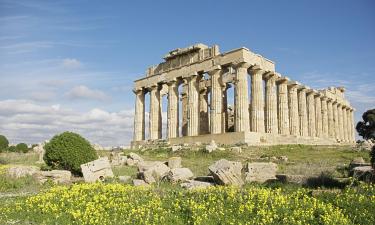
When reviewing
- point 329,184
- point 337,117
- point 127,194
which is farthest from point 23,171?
point 337,117

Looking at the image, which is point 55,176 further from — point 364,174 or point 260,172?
point 364,174

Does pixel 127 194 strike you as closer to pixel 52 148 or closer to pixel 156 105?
pixel 52 148

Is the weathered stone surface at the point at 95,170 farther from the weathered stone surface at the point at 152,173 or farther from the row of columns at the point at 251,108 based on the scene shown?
the row of columns at the point at 251,108

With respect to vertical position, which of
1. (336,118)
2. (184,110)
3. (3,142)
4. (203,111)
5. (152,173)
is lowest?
(152,173)

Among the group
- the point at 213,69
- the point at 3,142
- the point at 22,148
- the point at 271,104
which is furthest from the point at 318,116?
the point at 3,142

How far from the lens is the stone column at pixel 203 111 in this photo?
45312mm

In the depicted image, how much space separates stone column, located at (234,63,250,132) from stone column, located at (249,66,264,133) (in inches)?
50.4

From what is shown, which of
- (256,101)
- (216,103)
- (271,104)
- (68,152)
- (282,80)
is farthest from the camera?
(282,80)

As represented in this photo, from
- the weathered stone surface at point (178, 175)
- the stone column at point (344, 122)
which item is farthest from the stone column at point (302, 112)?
the weathered stone surface at point (178, 175)

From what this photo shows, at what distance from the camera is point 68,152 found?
20.1 metres

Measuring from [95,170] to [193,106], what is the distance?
77.8 feet

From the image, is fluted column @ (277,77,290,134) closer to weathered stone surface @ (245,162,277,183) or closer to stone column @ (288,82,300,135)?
stone column @ (288,82,300,135)

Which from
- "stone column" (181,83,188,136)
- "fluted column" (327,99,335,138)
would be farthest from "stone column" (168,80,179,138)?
"fluted column" (327,99,335,138)

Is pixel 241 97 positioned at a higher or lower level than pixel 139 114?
higher
